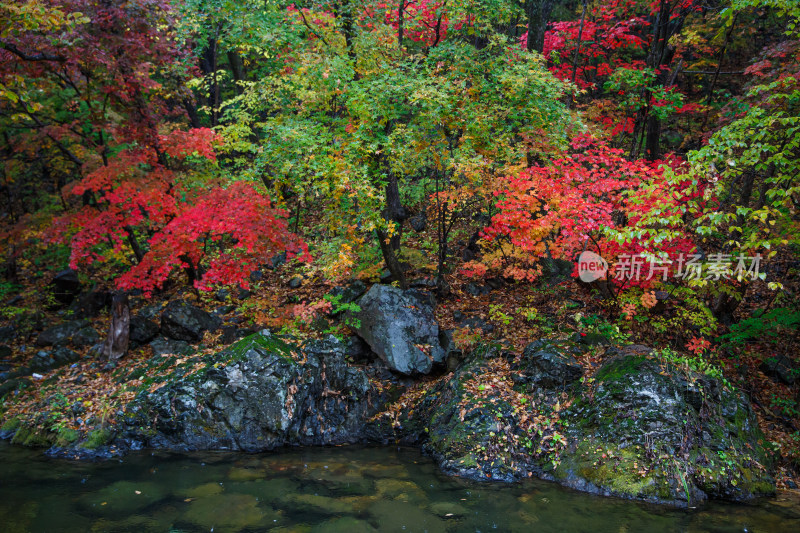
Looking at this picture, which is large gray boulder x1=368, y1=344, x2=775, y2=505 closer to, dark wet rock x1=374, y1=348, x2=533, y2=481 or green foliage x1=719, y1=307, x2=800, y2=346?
dark wet rock x1=374, y1=348, x2=533, y2=481

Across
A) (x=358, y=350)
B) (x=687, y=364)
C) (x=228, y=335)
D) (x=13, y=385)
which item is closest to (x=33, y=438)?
(x=13, y=385)

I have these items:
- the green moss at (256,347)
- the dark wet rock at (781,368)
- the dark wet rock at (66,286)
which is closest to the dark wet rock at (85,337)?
the dark wet rock at (66,286)

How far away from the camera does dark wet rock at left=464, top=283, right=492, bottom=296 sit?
1095 centimetres

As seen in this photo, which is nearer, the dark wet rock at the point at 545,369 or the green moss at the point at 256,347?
the dark wet rock at the point at 545,369

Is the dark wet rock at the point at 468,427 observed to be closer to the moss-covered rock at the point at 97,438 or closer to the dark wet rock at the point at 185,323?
the moss-covered rock at the point at 97,438

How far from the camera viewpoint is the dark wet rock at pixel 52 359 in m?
9.88

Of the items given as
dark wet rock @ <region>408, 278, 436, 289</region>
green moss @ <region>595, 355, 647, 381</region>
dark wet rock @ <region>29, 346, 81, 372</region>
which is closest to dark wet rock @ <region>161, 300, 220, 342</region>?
dark wet rock @ <region>29, 346, 81, 372</region>

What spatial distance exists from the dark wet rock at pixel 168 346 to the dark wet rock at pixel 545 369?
23.2ft

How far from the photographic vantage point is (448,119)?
909 cm

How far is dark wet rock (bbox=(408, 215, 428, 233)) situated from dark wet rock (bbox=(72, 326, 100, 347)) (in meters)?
9.04

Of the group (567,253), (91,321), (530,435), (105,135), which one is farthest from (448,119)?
(91,321)

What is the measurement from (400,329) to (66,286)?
1050cm

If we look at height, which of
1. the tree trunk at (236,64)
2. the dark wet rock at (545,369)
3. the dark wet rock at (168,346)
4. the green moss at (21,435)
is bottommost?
the green moss at (21,435)

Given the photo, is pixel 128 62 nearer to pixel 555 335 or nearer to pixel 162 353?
pixel 162 353
